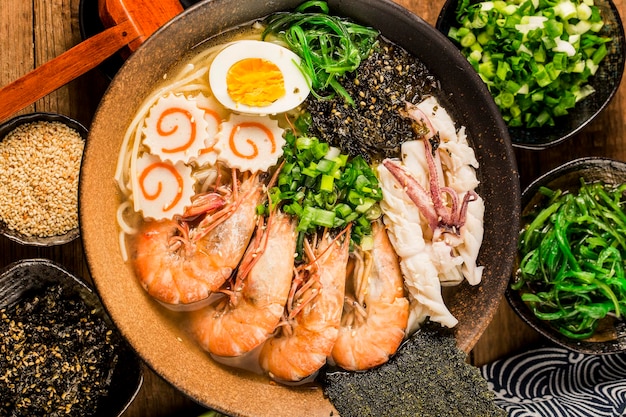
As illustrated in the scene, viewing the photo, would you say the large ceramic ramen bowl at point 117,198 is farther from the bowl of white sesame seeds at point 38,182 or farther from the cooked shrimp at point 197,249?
the bowl of white sesame seeds at point 38,182

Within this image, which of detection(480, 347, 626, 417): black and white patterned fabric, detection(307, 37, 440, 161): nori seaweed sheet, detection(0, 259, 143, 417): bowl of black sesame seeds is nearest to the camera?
detection(307, 37, 440, 161): nori seaweed sheet

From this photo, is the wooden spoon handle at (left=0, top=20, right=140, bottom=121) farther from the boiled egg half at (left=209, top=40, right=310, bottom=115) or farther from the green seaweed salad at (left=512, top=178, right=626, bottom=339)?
the green seaweed salad at (left=512, top=178, right=626, bottom=339)

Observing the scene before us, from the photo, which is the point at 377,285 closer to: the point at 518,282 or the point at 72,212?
the point at 518,282

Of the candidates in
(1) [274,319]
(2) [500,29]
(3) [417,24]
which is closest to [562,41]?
(2) [500,29]

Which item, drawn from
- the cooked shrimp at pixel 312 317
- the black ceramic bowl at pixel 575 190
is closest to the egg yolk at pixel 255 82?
the cooked shrimp at pixel 312 317

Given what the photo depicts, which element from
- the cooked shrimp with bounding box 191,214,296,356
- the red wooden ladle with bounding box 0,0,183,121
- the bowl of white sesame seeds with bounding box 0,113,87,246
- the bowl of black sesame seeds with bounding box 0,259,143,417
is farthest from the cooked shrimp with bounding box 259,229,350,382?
the red wooden ladle with bounding box 0,0,183,121

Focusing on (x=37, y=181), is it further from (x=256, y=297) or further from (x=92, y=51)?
(x=256, y=297)

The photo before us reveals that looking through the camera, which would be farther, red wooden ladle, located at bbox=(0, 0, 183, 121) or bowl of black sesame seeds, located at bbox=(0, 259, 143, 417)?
bowl of black sesame seeds, located at bbox=(0, 259, 143, 417)
